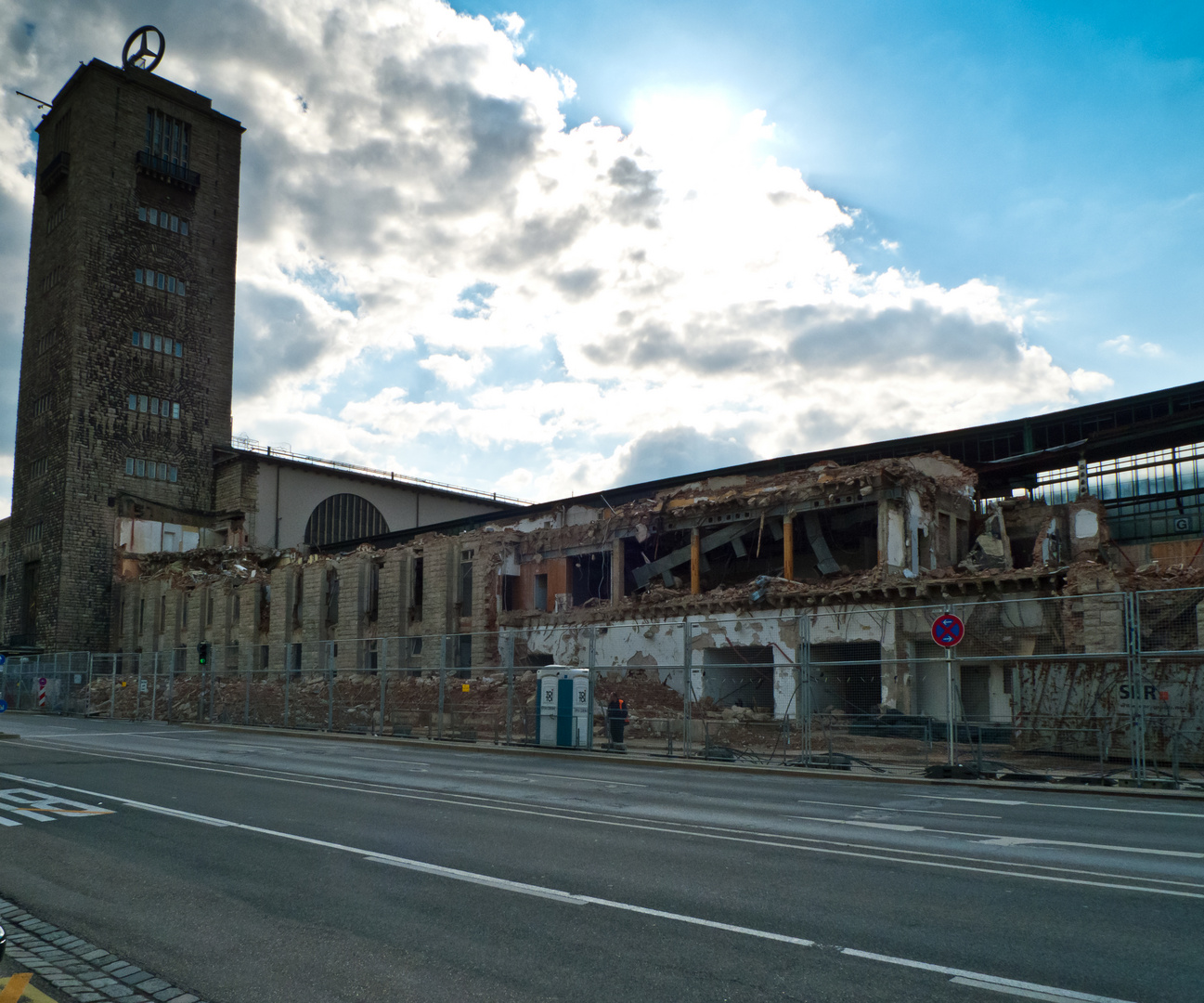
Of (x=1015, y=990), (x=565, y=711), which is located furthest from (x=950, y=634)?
(x=1015, y=990)

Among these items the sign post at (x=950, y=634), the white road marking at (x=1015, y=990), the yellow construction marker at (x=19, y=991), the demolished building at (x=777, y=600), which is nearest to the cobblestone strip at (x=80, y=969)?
the yellow construction marker at (x=19, y=991)

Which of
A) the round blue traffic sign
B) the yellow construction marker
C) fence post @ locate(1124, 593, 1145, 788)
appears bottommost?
the yellow construction marker

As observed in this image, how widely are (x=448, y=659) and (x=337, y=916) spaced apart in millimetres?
34231

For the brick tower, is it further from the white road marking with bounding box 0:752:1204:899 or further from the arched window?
the white road marking with bounding box 0:752:1204:899

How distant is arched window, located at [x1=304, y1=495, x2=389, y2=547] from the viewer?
72750mm

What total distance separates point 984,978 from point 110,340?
2875 inches

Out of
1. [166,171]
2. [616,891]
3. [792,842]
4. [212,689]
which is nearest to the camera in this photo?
[616,891]

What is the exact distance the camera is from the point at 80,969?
5996mm

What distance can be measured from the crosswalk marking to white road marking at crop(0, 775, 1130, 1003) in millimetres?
1247

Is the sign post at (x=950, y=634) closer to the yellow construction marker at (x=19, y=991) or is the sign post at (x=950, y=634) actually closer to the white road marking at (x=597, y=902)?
the white road marking at (x=597, y=902)

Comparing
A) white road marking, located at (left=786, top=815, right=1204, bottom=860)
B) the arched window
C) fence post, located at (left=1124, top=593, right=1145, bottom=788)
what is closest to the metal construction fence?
fence post, located at (left=1124, top=593, right=1145, bottom=788)

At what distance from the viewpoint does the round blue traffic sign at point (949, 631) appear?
57.4 feet

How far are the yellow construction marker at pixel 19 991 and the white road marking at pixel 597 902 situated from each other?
331 cm

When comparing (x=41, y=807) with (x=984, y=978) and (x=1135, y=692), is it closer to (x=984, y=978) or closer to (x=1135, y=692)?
(x=984, y=978)
